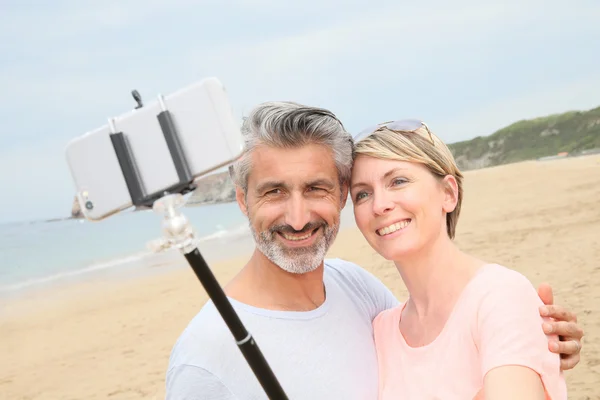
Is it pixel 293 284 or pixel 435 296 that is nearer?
pixel 435 296

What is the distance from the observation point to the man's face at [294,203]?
2.53 metres

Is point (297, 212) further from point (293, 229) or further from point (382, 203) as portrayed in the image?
point (382, 203)

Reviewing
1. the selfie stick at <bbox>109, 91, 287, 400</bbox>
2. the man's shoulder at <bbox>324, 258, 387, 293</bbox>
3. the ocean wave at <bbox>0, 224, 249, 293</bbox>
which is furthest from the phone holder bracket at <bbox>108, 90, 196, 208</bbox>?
the ocean wave at <bbox>0, 224, 249, 293</bbox>

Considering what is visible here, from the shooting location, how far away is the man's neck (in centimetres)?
254

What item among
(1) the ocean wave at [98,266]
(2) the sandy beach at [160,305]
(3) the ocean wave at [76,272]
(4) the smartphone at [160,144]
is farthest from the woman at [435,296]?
(3) the ocean wave at [76,272]

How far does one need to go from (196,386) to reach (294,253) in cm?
68

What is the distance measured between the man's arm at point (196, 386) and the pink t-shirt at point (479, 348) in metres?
0.61

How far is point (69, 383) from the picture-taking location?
8.99 metres

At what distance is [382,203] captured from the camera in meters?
2.44

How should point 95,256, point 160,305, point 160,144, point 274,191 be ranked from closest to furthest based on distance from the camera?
point 160,144
point 274,191
point 160,305
point 95,256

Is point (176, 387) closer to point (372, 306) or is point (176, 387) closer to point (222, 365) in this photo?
point (222, 365)

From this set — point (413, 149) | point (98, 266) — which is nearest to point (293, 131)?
point (413, 149)

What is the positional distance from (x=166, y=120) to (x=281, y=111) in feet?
4.26

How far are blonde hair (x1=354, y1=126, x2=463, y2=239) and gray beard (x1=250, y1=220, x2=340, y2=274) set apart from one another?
0.38 metres
